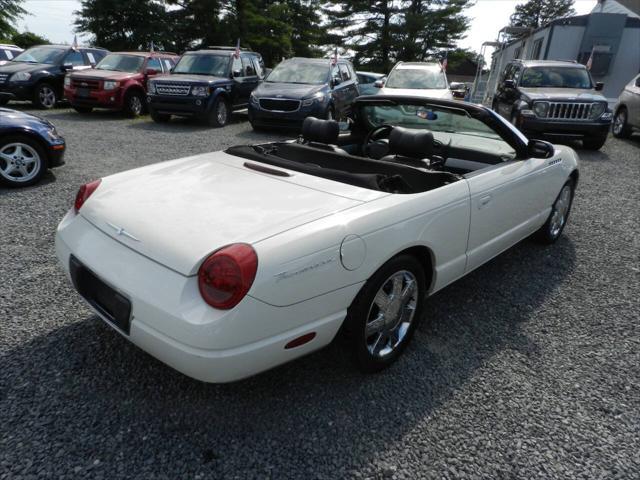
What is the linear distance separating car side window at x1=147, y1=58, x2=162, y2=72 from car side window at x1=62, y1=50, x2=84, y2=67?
235 cm

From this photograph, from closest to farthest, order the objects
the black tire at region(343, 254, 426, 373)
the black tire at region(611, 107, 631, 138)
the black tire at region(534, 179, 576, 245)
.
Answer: the black tire at region(343, 254, 426, 373) < the black tire at region(534, 179, 576, 245) < the black tire at region(611, 107, 631, 138)

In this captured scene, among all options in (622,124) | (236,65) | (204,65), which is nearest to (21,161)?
(204,65)

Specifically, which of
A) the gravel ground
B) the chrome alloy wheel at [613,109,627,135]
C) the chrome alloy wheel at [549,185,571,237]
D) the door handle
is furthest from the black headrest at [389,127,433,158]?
the chrome alloy wheel at [613,109,627,135]

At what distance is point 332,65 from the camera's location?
11.9 m

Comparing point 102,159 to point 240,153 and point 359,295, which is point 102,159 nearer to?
point 240,153

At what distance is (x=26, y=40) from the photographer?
2917cm

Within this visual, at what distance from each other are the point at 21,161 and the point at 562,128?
31.8 feet

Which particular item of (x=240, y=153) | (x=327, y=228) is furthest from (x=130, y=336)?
(x=240, y=153)

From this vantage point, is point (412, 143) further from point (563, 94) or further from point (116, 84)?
point (116, 84)

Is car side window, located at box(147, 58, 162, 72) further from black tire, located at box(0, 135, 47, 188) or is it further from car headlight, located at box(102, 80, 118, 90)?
black tire, located at box(0, 135, 47, 188)

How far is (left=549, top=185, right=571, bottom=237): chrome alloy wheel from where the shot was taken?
14.5 feet

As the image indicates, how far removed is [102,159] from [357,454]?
23.5 feet

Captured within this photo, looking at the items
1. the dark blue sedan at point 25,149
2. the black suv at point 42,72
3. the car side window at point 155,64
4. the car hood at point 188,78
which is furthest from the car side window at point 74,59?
the dark blue sedan at point 25,149

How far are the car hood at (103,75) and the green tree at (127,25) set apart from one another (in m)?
20.0
